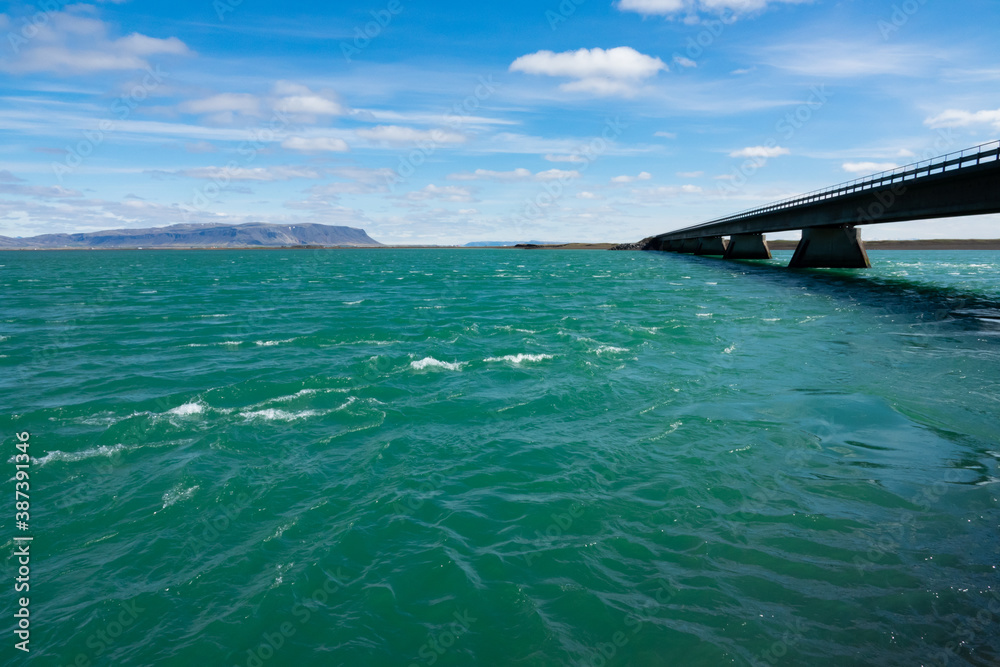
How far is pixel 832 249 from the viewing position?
219ft

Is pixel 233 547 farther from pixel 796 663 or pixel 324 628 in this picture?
pixel 796 663

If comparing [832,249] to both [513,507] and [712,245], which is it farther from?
[513,507]

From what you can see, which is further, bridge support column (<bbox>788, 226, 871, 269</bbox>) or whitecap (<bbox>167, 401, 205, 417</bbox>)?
bridge support column (<bbox>788, 226, 871, 269</bbox>)

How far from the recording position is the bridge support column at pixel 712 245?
122550 mm

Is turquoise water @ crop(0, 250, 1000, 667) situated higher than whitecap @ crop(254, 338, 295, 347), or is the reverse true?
whitecap @ crop(254, 338, 295, 347)

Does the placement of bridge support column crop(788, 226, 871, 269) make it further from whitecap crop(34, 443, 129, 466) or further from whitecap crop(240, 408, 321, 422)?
whitecap crop(34, 443, 129, 466)

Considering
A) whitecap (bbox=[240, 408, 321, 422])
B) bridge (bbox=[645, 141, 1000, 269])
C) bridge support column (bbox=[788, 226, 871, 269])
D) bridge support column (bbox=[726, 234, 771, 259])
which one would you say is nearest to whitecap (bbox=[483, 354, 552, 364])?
whitecap (bbox=[240, 408, 321, 422])

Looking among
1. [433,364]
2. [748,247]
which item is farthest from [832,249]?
[433,364]

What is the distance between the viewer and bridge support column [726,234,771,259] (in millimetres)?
98750

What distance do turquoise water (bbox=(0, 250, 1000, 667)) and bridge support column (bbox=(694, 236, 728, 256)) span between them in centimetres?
10854

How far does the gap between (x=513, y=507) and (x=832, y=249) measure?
72132 millimetres

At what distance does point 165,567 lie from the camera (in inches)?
307

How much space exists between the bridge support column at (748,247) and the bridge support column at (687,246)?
33.2 meters

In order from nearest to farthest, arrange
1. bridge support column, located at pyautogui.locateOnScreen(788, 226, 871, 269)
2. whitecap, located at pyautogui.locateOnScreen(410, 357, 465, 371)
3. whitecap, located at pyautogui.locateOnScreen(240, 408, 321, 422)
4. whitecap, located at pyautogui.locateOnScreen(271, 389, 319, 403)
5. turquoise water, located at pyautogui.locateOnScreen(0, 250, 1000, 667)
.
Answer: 1. turquoise water, located at pyautogui.locateOnScreen(0, 250, 1000, 667)
2. whitecap, located at pyautogui.locateOnScreen(240, 408, 321, 422)
3. whitecap, located at pyautogui.locateOnScreen(271, 389, 319, 403)
4. whitecap, located at pyautogui.locateOnScreen(410, 357, 465, 371)
5. bridge support column, located at pyautogui.locateOnScreen(788, 226, 871, 269)
